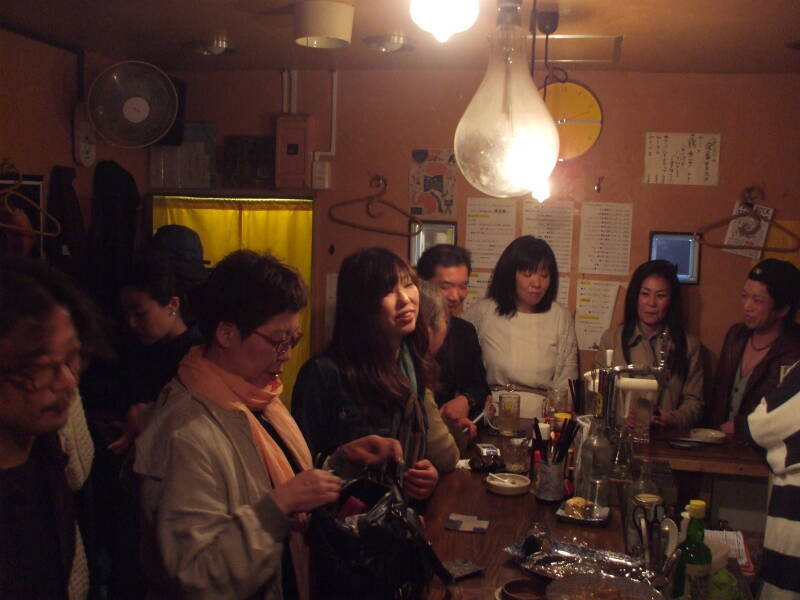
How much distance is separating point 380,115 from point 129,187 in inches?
59.1

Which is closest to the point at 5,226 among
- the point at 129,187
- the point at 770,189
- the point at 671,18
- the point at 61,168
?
the point at 61,168

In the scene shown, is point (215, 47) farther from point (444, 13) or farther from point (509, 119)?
point (509, 119)

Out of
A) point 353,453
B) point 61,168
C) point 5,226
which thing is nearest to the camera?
point 353,453

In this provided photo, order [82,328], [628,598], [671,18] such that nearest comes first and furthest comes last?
[82,328] → [628,598] → [671,18]

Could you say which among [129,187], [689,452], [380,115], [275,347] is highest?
[380,115]

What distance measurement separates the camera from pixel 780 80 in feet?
14.3

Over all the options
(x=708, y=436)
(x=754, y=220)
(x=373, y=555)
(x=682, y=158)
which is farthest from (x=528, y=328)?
(x=373, y=555)

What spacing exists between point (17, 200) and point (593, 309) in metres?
3.07

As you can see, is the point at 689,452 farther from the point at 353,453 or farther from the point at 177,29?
the point at 177,29

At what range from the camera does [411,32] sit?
12.1 feet

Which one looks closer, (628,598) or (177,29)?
(628,598)

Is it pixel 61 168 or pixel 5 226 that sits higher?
pixel 61 168

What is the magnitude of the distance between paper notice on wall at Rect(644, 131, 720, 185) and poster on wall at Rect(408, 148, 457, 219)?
43.1 inches

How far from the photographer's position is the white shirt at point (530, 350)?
4.05 metres
